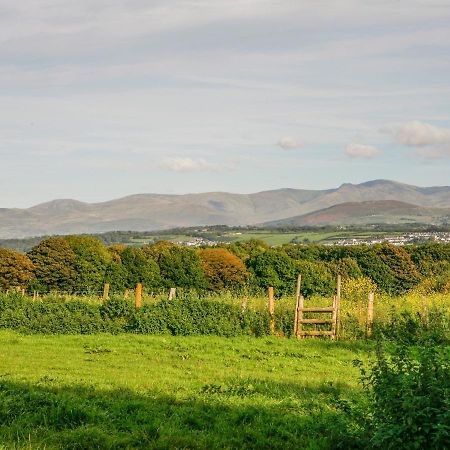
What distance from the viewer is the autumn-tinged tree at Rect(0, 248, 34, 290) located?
7506 centimetres

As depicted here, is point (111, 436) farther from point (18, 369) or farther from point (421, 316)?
point (421, 316)

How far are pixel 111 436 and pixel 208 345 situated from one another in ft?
51.4

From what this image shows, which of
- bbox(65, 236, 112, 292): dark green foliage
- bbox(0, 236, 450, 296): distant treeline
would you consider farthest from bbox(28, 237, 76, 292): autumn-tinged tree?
bbox(65, 236, 112, 292): dark green foliage

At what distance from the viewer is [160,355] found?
24.8 m

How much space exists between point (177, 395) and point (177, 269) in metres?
66.3

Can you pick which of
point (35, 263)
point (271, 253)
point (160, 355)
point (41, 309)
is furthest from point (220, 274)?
point (160, 355)

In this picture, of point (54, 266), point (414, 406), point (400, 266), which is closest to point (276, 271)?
point (400, 266)

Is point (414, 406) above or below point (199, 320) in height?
above

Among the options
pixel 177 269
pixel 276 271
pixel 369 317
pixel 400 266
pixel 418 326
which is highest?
Result: pixel 369 317

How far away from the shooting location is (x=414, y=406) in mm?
9062

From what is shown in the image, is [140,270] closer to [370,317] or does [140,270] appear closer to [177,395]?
[370,317]

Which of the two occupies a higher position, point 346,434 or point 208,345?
point 346,434

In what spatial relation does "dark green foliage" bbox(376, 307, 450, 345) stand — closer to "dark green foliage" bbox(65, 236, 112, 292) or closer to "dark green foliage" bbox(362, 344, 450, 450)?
"dark green foliage" bbox(362, 344, 450, 450)

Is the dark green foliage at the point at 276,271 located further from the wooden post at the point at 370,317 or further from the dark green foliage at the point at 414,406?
the dark green foliage at the point at 414,406
